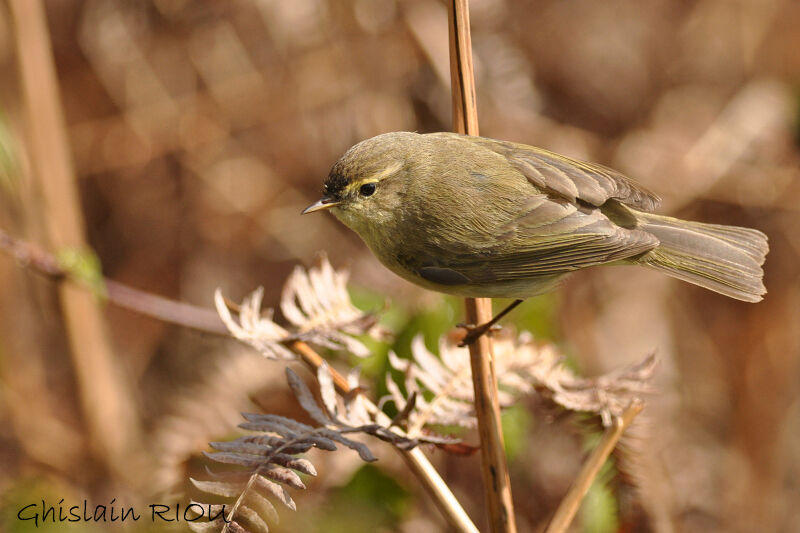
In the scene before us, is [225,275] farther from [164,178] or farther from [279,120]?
[279,120]

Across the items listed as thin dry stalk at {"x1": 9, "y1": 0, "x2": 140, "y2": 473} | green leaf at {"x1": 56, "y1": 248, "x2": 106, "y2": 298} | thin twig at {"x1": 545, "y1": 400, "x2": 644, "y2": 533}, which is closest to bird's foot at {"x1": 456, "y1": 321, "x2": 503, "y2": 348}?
thin twig at {"x1": 545, "y1": 400, "x2": 644, "y2": 533}

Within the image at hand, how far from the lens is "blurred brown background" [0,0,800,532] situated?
4227mm

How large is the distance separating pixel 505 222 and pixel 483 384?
0.65 m

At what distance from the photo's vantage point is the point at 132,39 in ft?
16.0

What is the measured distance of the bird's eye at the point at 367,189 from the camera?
2.57 meters

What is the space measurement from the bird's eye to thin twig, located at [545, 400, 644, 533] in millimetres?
1115

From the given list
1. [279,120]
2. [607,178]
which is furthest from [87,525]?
[279,120]

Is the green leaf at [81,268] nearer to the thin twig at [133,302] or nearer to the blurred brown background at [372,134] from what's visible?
the thin twig at [133,302]

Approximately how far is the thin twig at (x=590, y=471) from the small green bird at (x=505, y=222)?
0.61m

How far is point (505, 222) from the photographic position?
241 centimetres

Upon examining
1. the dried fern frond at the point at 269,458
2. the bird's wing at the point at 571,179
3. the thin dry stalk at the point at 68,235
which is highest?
the thin dry stalk at the point at 68,235

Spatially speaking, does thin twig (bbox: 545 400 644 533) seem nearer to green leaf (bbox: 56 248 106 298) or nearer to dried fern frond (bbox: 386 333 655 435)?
dried fern frond (bbox: 386 333 655 435)

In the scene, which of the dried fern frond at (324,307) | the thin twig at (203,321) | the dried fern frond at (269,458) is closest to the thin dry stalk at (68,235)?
the thin twig at (203,321)

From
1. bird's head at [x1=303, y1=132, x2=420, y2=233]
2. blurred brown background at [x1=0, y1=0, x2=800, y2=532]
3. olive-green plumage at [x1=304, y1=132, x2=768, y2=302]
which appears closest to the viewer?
olive-green plumage at [x1=304, y1=132, x2=768, y2=302]
